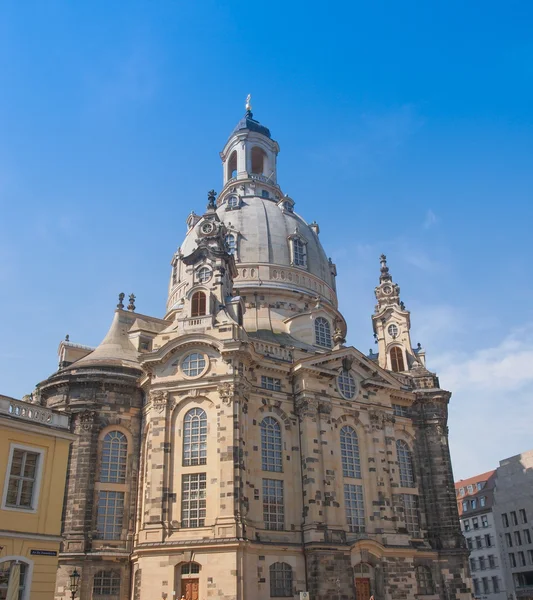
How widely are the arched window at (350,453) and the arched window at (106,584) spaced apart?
53.8 feet

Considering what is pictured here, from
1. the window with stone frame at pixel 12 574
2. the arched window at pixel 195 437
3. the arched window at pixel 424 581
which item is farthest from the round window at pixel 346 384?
the window with stone frame at pixel 12 574

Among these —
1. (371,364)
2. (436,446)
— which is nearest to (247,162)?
(371,364)

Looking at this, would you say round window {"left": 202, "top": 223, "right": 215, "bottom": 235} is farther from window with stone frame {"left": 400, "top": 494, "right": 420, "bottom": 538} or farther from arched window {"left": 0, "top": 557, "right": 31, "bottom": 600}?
arched window {"left": 0, "top": 557, "right": 31, "bottom": 600}

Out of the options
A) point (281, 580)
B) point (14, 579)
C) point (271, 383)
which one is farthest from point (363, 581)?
point (14, 579)

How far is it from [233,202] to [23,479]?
132 feet

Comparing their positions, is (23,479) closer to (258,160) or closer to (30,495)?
(30,495)

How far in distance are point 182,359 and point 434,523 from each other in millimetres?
24079

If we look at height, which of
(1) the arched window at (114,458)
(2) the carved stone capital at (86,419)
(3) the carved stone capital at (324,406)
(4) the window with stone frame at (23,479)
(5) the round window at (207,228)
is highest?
(5) the round window at (207,228)

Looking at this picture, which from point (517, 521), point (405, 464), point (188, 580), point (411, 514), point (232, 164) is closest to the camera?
point (188, 580)

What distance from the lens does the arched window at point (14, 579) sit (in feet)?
72.4

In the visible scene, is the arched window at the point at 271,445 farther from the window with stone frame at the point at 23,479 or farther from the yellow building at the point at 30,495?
the window with stone frame at the point at 23,479

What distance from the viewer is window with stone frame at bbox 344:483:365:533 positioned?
41.7 metres

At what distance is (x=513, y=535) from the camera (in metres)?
66.1

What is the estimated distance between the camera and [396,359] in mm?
55844
